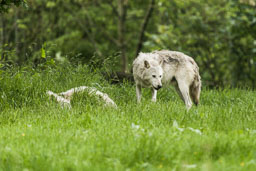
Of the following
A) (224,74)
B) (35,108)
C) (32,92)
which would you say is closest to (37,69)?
(32,92)

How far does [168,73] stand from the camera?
339 inches

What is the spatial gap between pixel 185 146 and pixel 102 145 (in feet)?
2.85

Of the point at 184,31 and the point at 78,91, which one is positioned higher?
the point at 78,91

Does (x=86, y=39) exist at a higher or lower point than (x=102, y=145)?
lower

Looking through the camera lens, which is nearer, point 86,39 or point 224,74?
point 224,74

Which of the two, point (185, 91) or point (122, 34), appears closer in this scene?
point (185, 91)

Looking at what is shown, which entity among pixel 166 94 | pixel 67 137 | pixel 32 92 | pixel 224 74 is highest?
pixel 67 137

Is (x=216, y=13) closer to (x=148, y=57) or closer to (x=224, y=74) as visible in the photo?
(x=224, y=74)

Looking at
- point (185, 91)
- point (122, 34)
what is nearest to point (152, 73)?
point (185, 91)

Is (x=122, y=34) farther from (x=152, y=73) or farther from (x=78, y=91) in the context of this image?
(x=78, y=91)

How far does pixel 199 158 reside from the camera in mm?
4066

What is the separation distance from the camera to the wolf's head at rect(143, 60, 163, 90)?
26.8 ft

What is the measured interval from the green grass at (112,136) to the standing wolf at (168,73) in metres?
0.87

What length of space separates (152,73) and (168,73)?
54 cm
